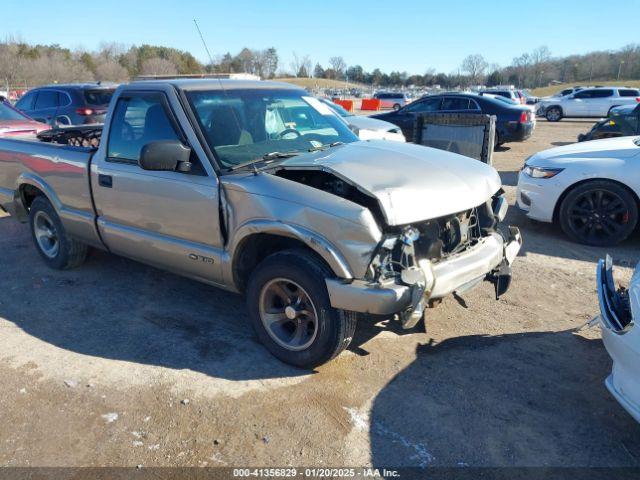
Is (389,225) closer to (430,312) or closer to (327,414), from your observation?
(327,414)

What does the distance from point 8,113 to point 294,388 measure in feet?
28.7

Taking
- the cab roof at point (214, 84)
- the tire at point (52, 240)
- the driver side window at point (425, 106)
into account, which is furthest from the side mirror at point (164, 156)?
the driver side window at point (425, 106)

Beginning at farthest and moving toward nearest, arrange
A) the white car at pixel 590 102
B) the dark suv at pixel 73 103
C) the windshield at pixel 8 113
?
the white car at pixel 590 102 < the dark suv at pixel 73 103 < the windshield at pixel 8 113

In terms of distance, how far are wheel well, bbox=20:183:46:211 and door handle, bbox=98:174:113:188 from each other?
1.46 m

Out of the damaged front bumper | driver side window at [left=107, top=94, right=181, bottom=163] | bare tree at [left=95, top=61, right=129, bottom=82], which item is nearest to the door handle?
driver side window at [left=107, top=94, right=181, bottom=163]

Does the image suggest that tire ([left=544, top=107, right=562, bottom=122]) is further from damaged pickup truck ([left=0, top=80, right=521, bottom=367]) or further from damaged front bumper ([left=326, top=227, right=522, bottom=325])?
damaged front bumper ([left=326, top=227, right=522, bottom=325])

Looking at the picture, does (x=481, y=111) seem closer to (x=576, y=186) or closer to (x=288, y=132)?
(x=576, y=186)

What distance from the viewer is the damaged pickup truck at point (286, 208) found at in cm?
312

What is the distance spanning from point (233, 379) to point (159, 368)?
58cm

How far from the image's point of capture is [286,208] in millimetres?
3287

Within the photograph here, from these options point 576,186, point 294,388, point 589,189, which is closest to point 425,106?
point 576,186

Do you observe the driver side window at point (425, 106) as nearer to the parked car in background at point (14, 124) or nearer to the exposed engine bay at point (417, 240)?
the parked car in background at point (14, 124)

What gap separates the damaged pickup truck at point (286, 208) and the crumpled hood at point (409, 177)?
0.01 m

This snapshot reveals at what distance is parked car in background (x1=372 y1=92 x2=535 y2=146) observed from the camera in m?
14.0
